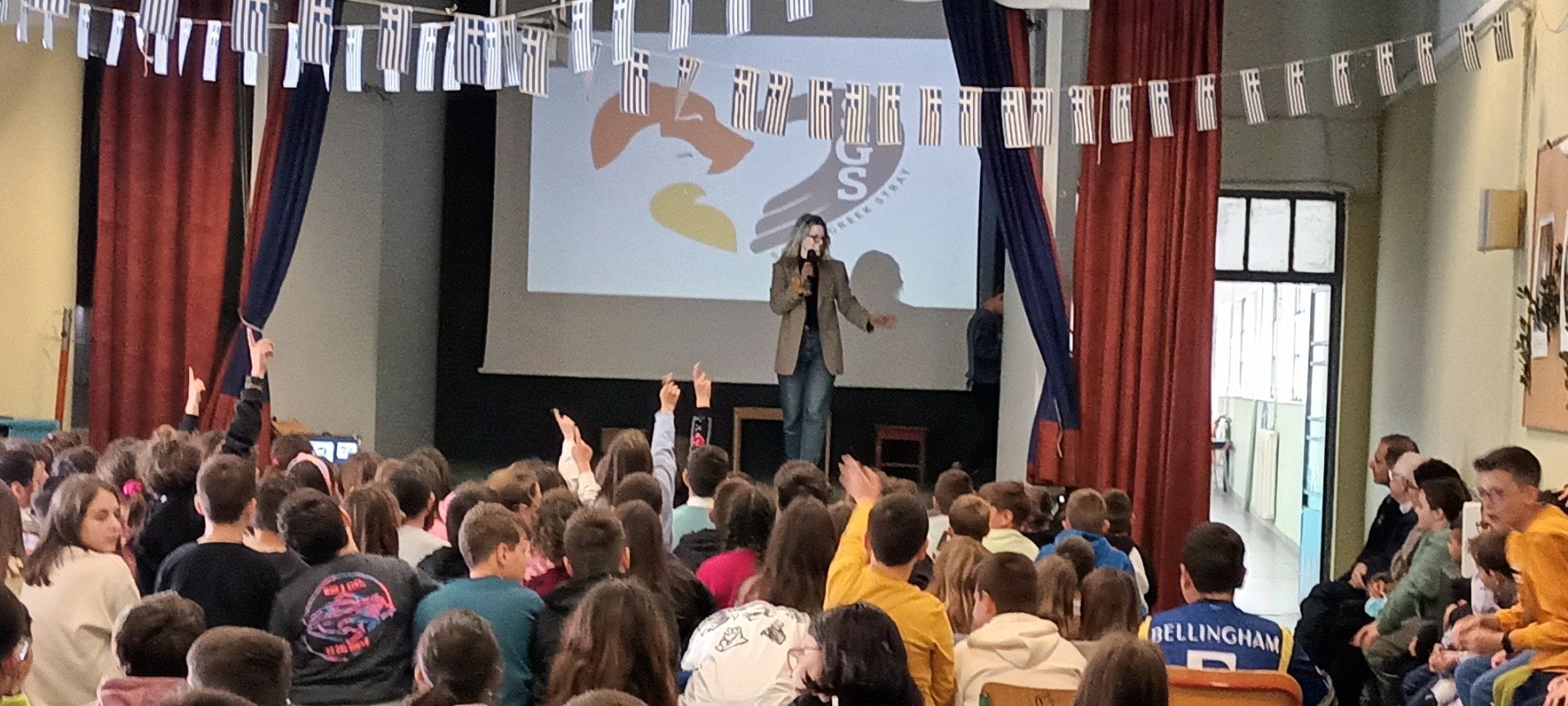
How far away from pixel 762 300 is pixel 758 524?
19.5ft

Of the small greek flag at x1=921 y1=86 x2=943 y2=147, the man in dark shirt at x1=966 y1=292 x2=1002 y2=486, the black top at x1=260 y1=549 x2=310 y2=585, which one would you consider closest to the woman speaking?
the man in dark shirt at x1=966 y1=292 x2=1002 y2=486

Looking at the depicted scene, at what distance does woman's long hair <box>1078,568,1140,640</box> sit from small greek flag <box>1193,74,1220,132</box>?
4.11 metres

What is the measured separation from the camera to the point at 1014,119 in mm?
7816

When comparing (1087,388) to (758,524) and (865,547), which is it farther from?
(865,547)

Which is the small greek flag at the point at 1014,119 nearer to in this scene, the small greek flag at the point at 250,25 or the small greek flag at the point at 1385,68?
the small greek flag at the point at 1385,68

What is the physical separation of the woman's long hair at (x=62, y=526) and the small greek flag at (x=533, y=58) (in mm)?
3507

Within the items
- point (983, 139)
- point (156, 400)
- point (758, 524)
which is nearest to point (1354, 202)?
point (983, 139)

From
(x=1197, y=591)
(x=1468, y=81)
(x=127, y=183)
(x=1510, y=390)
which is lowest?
(x=1197, y=591)

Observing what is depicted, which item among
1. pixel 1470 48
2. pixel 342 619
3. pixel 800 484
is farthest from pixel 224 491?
pixel 1470 48

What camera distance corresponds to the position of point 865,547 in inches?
158

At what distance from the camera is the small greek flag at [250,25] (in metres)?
6.94

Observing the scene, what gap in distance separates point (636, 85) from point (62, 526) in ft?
11.8

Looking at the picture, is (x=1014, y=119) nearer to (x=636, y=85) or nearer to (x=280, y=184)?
(x=636, y=85)

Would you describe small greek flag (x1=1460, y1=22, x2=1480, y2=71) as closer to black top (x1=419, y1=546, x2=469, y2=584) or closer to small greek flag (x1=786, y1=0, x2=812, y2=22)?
small greek flag (x1=786, y1=0, x2=812, y2=22)
